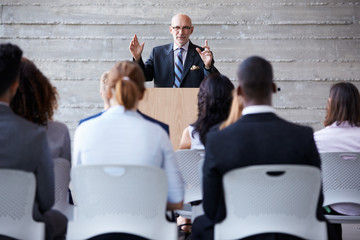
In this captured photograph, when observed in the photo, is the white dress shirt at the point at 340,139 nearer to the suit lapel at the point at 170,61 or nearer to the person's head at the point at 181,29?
the suit lapel at the point at 170,61

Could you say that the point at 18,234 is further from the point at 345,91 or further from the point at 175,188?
the point at 345,91

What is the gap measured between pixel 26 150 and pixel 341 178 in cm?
176

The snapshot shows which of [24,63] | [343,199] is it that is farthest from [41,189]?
[343,199]

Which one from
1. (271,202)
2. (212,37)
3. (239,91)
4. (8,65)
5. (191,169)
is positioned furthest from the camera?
(212,37)

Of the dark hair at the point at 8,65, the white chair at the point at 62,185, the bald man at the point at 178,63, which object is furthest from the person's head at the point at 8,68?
the bald man at the point at 178,63

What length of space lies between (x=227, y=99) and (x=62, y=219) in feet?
4.23

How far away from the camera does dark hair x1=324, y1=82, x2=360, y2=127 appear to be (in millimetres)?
3213

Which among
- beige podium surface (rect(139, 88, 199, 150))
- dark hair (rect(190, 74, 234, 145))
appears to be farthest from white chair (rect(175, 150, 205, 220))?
beige podium surface (rect(139, 88, 199, 150))

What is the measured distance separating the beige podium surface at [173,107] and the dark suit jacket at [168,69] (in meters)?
0.73

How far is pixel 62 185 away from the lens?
2379 mm

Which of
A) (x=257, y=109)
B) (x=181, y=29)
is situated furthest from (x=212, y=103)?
(x=181, y=29)

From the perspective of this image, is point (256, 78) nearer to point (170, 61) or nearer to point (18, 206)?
point (18, 206)

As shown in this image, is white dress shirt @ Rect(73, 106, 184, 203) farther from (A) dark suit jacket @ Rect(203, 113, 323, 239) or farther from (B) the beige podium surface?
(B) the beige podium surface

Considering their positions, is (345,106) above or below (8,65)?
below
